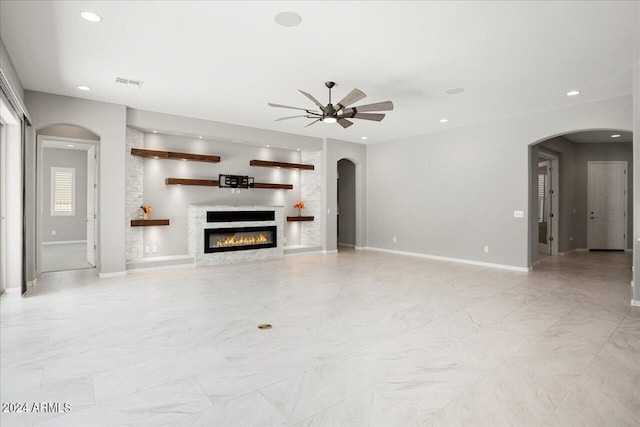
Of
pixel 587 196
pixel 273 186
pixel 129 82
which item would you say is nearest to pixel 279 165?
pixel 273 186

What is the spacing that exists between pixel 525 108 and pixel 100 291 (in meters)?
7.56

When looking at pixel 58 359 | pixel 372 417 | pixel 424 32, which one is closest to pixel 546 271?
pixel 424 32

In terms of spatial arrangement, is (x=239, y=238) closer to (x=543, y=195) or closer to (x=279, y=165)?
(x=279, y=165)

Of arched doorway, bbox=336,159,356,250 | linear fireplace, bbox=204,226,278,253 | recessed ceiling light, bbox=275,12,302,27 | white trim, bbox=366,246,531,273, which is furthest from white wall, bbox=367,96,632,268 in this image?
recessed ceiling light, bbox=275,12,302,27

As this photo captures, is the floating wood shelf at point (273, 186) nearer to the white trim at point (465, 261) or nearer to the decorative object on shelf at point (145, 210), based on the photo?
the decorative object on shelf at point (145, 210)

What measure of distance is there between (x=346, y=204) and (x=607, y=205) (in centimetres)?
716

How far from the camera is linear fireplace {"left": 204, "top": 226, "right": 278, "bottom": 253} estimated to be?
288 inches

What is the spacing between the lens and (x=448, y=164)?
798cm

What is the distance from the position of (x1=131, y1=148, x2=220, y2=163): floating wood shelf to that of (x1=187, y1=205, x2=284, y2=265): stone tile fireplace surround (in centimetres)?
99

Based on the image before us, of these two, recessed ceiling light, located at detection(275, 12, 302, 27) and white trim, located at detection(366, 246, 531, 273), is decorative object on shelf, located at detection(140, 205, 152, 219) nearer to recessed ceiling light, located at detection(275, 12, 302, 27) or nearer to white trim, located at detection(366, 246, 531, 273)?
recessed ceiling light, located at detection(275, 12, 302, 27)

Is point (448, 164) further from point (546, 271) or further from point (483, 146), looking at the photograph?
point (546, 271)

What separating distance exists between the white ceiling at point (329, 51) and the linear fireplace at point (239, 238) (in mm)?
2699

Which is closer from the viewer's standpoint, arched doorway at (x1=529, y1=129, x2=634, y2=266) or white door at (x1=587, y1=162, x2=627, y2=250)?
arched doorway at (x1=529, y1=129, x2=634, y2=266)

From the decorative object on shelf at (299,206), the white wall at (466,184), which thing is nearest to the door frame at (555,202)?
the white wall at (466,184)
